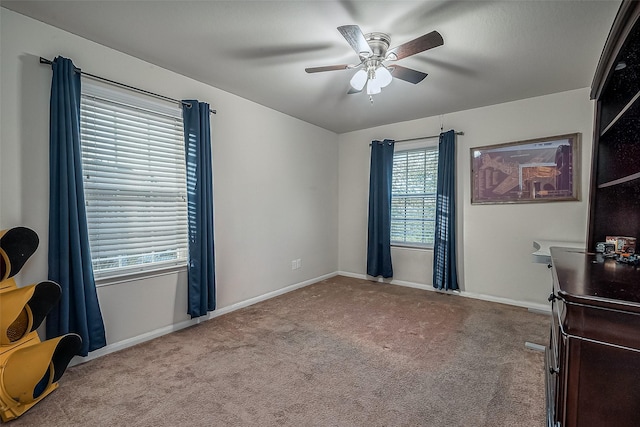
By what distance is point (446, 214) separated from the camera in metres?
3.80

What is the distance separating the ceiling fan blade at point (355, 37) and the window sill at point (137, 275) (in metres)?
2.41

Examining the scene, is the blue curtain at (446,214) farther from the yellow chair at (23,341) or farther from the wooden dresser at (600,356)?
the yellow chair at (23,341)

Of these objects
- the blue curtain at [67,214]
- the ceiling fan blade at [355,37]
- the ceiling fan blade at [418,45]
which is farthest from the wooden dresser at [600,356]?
the blue curtain at [67,214]

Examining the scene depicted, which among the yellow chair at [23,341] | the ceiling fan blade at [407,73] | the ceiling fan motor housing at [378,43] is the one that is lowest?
the yellow chair at [23,341]

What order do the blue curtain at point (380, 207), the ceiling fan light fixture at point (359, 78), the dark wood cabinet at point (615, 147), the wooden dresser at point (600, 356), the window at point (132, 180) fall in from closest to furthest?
the wooden dresser at point (600, 356) < the dark wood cabinet at point (615, 147) < the ceiling fan light fixture at point (359, 78) < the window at point (132, 180) < the blue curtain at point (380, 207)

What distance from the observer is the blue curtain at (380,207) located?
14.2 ft

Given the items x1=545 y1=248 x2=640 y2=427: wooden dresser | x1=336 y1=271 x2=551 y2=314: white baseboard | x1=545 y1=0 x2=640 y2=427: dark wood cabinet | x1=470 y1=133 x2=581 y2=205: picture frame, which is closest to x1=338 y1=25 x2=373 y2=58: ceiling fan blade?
x1=545 y1=0 x2=640 y2=427: dark wood cabinet

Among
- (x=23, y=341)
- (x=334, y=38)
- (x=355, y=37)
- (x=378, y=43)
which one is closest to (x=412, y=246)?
(x=378, y=43)

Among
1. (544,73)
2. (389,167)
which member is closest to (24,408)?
(389,167)

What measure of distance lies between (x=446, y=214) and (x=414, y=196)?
0.59 metres

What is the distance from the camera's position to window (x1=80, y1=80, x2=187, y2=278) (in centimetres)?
228

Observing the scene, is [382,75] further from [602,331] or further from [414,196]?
[414,196]

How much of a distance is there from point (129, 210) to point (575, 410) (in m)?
3.02

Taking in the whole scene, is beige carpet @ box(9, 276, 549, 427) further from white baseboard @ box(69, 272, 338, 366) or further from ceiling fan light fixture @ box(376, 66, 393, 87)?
ceiling fan light fixture @ box(376, 66, 393, 87)
